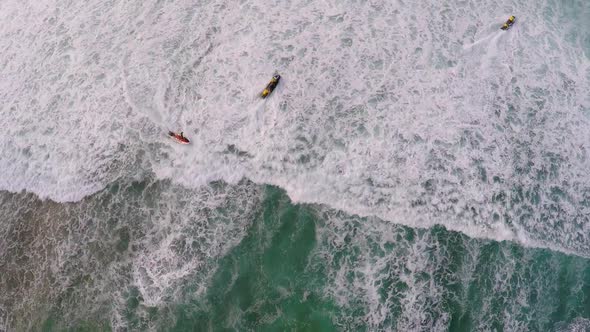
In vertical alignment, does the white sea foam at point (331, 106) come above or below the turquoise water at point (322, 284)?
above

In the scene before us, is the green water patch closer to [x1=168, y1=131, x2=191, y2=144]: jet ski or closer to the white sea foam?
the white sea foam

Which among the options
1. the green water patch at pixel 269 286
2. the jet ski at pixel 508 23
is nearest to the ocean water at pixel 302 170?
the green water patch at pixel 269 286

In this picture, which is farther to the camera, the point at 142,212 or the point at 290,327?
the point at 142,212

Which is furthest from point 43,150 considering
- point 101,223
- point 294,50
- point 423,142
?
point 423,142

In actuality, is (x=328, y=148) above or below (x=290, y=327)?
above

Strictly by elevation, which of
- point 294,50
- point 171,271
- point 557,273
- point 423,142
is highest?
point 294,50

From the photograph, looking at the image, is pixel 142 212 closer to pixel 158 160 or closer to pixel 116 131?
pixel 158 160

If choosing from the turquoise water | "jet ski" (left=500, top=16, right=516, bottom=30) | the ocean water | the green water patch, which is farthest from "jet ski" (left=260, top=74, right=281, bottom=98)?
"jet ski" (left=500, top=16, right=516, bottom=30)

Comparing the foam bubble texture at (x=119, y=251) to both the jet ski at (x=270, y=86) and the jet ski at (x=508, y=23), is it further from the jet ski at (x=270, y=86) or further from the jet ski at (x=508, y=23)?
the jet ski at (x=508, y=23)
